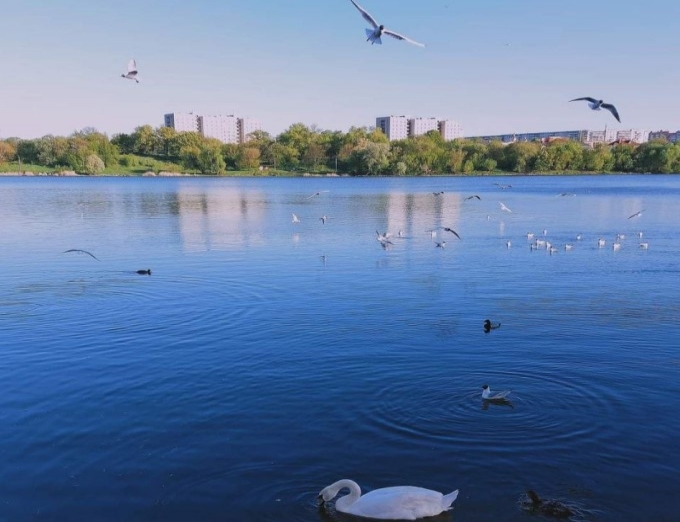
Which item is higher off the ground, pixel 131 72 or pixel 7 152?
pixel 7 152

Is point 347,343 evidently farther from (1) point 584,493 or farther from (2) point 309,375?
(1) point 584,493

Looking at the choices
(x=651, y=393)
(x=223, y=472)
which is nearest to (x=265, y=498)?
(x=223, y=472)

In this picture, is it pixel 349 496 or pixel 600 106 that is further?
pixel 600 106

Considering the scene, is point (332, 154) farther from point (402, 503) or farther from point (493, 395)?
point (402, 503)

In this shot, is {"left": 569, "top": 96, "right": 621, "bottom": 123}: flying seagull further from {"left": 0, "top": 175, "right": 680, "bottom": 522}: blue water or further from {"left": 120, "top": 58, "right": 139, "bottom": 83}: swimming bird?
{"left": 120, "top": 58, "right": 139, "bottom": 83}: swimming bird

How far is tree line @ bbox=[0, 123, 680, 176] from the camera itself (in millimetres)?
157875

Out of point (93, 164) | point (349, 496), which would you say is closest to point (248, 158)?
point (93, 164)

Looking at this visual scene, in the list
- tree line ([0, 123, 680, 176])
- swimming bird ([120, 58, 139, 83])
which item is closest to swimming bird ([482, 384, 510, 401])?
swimming bird ([120, 58, 139, 83])

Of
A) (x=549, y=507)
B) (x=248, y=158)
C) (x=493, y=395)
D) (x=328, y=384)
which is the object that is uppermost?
(x=248, y=158)

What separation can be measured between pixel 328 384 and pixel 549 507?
5499 millimetres

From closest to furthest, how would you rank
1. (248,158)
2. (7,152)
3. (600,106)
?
(600,106), (7,152), (248,158)

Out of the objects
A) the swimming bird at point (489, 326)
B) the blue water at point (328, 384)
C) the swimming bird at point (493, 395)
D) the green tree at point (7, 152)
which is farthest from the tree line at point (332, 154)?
the swimming bird at point (493, 395)

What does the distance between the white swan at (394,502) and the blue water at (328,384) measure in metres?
0.37

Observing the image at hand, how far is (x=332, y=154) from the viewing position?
180 m
